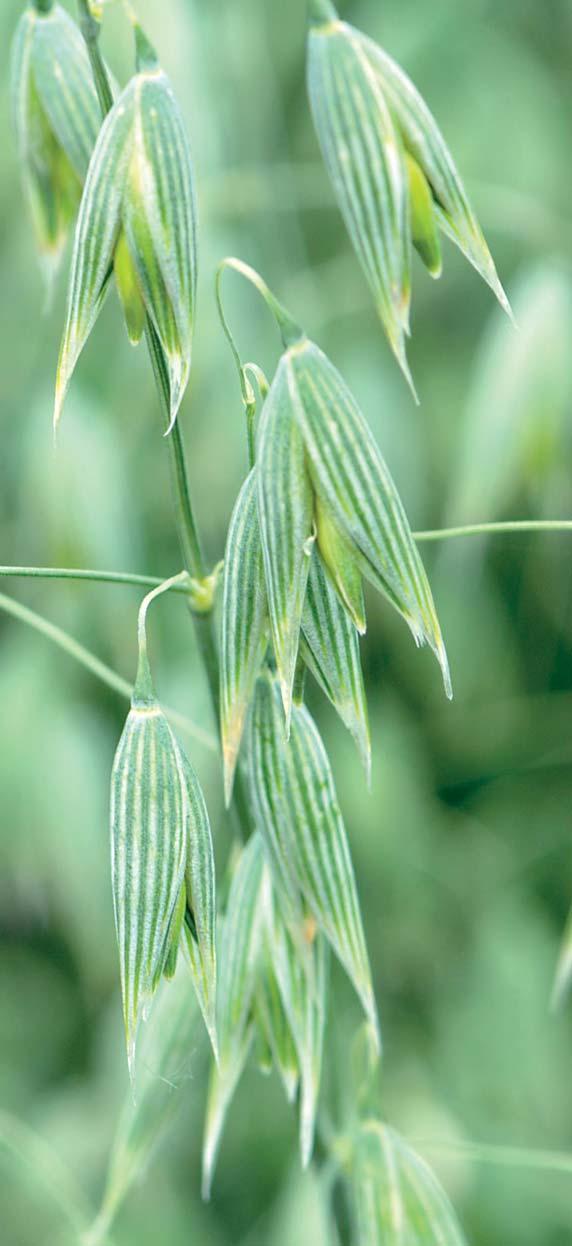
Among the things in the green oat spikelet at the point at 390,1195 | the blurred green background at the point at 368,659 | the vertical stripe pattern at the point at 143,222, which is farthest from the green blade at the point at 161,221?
the blurred green background at the point at 368,659

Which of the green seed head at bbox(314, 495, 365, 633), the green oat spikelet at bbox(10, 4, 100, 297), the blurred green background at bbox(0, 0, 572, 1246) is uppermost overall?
the green oat spikelet at bbox(10, 4, 100, 297)

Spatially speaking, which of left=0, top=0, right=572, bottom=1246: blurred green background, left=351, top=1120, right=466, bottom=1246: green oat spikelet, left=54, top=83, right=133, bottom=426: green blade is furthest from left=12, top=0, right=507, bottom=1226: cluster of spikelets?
left=0, top=0, right=572, bottom=1246: blurred green background

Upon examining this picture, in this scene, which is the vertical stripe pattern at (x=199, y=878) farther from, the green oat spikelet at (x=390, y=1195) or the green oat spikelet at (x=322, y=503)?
the green oat spikelet at (x=390, y=1195)

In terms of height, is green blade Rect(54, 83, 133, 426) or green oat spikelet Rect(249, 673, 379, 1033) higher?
green blade Rect(54, 83, 133, 426)

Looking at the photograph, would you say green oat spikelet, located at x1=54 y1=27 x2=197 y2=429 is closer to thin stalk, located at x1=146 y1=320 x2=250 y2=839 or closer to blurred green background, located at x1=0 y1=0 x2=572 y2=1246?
thin stalk, located at x1=146 y1=320 x2=250 y2=839

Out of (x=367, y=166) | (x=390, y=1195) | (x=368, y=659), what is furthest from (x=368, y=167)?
(x=368, y=659)

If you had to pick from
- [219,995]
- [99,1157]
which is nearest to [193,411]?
[99,1157]

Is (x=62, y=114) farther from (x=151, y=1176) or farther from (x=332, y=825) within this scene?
(x=151, y=1176)
